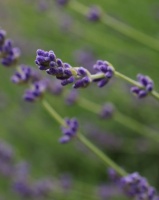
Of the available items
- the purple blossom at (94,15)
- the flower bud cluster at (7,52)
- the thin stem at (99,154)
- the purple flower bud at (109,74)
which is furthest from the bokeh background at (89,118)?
the purple flower bud at (109,74)

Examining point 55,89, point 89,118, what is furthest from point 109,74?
point 89,118

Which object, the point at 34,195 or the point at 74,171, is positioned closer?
the point at 34,195

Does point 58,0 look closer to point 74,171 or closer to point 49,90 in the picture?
point 49,90

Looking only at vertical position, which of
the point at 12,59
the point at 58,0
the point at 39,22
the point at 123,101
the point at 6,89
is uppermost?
the point at 39,22

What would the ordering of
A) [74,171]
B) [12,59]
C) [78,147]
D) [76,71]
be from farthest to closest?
[74,171], [78,147], [12,59], [76,71]

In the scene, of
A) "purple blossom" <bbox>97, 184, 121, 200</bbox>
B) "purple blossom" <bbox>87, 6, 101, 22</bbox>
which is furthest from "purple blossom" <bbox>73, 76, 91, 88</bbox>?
"purple blossom" <bbox>97, 184, 121, 200</bbox>

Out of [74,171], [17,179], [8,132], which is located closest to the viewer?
[17,179]

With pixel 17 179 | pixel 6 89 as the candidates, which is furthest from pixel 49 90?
pixel 6 89
